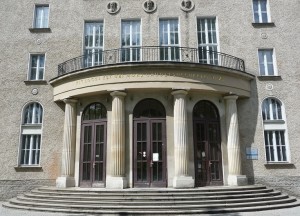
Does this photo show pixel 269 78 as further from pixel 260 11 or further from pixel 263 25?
pixel 260 11

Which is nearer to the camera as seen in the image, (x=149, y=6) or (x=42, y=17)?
(x=149, y=6)

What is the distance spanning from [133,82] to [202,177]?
238 inches

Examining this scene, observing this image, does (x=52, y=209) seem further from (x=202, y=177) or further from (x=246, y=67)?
(x=246, y=67)

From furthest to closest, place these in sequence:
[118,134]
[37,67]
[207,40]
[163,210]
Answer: [37,67]
[207,40]
[118,134]
[163,210]

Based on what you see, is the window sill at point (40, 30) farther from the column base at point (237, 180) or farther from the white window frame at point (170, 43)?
the column base at point (237, 180)

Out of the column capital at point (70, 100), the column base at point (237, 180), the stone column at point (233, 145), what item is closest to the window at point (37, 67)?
the column capital at point (70, 100)

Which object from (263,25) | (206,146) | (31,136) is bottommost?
(206,146)

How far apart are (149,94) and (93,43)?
16.7 ft

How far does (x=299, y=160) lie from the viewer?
1642cm

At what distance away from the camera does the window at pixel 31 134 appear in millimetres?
16969

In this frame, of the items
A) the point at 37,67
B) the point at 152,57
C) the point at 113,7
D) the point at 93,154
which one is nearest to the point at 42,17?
the point at 37,67

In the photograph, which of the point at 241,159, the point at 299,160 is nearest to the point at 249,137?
the point at 241,159

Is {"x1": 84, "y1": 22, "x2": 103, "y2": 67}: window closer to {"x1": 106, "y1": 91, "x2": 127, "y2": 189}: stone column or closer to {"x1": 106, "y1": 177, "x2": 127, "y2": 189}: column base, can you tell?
{"x1": 106, "y1": 91, "x2": 127, "y2": 189}: stone column

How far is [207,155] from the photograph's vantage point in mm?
15805
